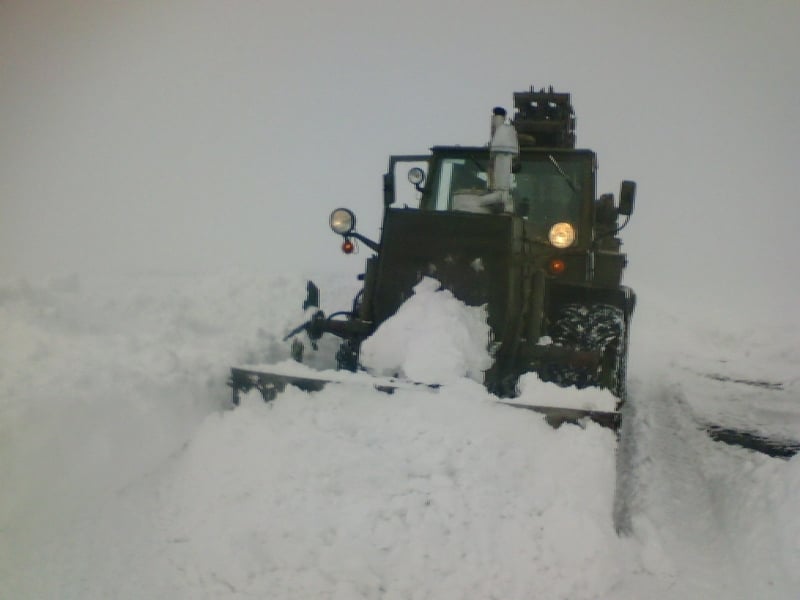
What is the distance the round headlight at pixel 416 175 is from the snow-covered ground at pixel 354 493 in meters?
2.19

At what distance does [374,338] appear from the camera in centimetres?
417

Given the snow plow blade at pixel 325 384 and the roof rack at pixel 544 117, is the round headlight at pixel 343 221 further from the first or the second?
the roof rack at pixel 544 117

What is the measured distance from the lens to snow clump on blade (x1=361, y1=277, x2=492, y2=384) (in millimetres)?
3662

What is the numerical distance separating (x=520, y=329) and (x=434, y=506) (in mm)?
1905

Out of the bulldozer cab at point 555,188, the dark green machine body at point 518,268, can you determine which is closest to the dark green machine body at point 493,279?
the dark green machine body at point 518,268

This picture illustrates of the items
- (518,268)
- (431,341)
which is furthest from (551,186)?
(431,341)

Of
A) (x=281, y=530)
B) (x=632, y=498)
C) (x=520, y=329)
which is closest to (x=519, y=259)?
(x=520, y=329)

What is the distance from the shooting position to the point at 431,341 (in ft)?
12.4

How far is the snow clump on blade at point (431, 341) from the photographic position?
12.0 feet

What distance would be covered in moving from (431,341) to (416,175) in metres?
2.47

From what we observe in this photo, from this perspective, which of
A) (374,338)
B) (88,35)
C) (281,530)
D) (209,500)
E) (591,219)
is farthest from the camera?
(591,219)

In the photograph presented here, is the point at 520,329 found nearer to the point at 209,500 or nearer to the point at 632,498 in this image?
the point at 632,498

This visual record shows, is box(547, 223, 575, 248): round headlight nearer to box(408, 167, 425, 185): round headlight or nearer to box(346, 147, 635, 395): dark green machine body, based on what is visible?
box(346, 147, 635, 395): dark green machine body

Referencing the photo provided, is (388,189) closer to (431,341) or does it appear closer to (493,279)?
(493,279)
